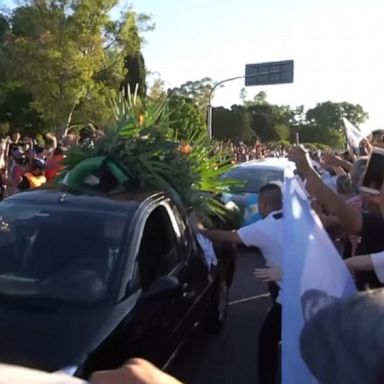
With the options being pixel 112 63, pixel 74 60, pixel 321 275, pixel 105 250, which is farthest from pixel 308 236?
pixel 112 63

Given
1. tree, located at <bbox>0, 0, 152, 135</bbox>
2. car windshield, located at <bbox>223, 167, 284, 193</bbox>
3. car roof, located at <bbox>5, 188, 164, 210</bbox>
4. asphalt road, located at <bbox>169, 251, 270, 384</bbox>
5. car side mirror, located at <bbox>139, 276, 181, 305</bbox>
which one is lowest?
asphalt road, located at <bbox>169, 251, 270, 384</bbox>

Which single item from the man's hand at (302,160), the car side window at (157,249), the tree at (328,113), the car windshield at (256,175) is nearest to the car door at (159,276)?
the car side window at (157,249)

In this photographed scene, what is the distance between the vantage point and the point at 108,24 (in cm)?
3841

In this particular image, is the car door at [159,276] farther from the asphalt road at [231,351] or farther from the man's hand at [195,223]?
the asphalt road at [231,351]

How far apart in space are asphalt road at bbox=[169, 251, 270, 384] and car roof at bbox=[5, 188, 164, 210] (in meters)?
1.32

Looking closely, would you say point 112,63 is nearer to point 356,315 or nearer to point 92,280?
point 92,280

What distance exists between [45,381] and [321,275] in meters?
1.71

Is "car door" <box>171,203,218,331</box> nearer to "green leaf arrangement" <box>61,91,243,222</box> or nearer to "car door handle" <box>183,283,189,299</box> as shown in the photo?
"car door handle" <box>183,283,189,299</box>

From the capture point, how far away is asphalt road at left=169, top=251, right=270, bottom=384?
560cm

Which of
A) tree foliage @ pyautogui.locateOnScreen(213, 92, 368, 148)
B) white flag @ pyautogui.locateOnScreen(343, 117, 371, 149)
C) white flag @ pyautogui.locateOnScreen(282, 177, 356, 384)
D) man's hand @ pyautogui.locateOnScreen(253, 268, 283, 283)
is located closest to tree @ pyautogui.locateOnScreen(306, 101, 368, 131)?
tree foliage @ pyautogui.locateOnScreen(213, 92, 368, 148)

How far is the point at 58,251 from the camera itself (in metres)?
4.42

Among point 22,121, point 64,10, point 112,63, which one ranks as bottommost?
point 22,121

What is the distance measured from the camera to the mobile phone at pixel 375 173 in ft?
12.1

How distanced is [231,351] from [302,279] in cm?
364
